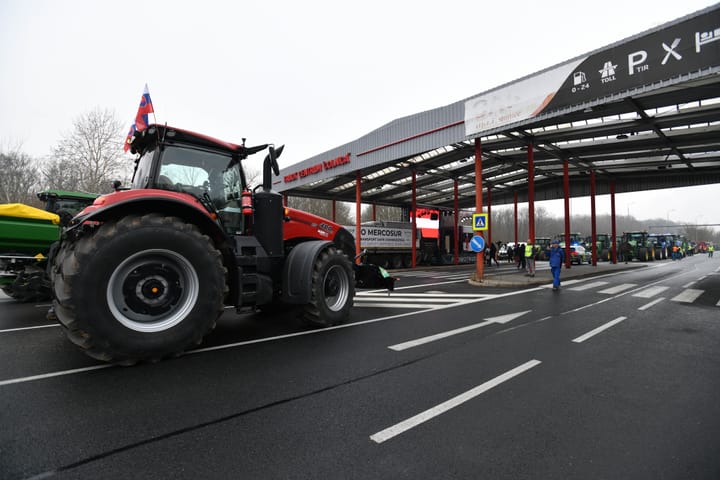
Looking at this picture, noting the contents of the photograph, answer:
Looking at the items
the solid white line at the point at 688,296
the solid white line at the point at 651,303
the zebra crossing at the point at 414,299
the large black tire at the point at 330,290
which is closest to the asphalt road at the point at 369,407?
the large black tire at the point at 330,290

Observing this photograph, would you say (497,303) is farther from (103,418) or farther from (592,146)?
(592,146)

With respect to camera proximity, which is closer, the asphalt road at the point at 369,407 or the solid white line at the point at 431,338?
the asphalt road at the point at 369,407

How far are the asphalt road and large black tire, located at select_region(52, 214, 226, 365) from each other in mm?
333

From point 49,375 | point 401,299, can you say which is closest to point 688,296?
point 401,299

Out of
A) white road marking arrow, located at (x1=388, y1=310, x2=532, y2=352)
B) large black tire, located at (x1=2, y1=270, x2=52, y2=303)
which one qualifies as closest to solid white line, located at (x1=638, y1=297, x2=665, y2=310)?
white road marking arrow, located at (x1=388, y1=310, x2=532, y2=352)

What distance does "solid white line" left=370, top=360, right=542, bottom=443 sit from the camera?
7.44ft

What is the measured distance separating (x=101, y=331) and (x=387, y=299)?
20.6 feet

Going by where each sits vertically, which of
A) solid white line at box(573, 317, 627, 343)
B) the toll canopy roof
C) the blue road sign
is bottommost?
solid white line at box(573, 317, 627, 343)

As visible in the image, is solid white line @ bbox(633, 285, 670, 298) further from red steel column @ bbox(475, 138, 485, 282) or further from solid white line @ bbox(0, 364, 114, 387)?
solid white line @ bbox(0, 364, 114, 387)

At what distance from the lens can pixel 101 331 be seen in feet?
10.1

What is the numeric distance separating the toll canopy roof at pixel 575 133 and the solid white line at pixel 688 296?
5820mm

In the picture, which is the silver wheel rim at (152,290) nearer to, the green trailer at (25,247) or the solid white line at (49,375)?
the solid white line at (49,375)

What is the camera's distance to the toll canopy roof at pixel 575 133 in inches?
358

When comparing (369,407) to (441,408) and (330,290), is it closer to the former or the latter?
(441,408)
